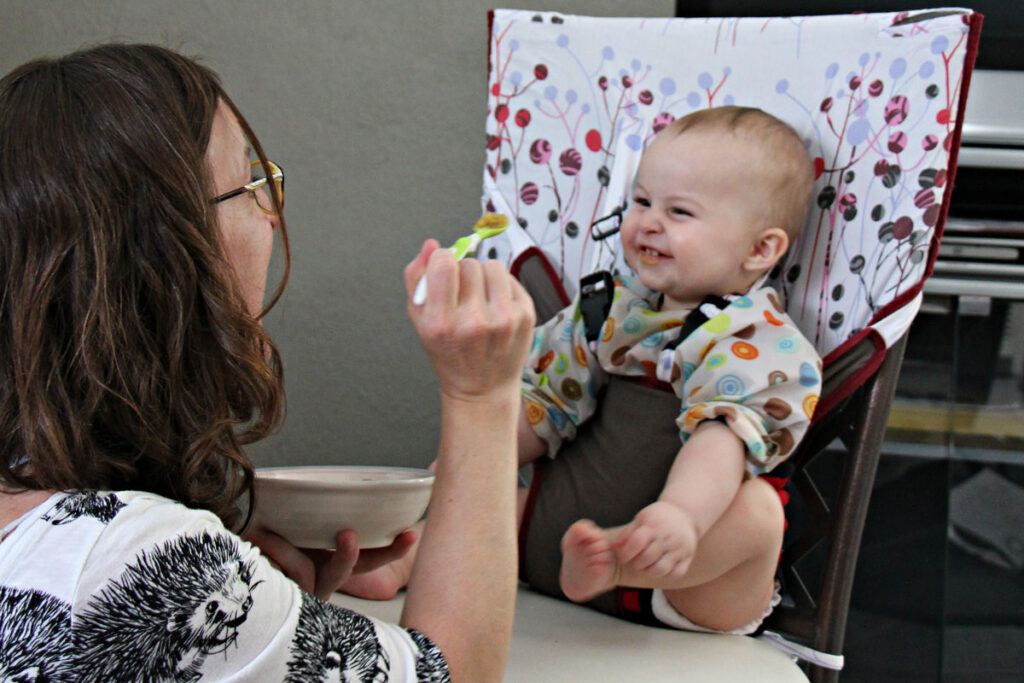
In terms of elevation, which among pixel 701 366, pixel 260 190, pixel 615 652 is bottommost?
pixel 615 652

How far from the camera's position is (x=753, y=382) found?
986mm

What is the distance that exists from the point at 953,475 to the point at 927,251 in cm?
79

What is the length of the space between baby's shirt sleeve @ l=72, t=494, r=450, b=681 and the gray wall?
1102 millimetres

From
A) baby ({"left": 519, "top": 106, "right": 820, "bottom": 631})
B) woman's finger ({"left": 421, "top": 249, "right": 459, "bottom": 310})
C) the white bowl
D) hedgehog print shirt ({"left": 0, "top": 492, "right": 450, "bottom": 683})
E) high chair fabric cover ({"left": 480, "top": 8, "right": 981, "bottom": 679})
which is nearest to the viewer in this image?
hedgehog print shirt ({"left": 0, "top": 492, "right": 450, "bottom": 683})

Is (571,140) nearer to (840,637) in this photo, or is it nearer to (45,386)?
(840,637)

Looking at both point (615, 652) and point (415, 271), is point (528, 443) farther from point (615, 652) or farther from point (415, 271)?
point (415, 271)

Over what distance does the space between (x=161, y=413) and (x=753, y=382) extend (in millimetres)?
584

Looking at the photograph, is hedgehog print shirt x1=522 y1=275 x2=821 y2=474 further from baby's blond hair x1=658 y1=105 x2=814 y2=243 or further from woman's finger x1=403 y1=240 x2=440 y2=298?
woman's finger x1=403 y1=240 x2=440 y2=298

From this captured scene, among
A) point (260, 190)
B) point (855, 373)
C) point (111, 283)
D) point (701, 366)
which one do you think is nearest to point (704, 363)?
point (701, 366)

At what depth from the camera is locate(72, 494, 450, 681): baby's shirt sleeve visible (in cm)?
54

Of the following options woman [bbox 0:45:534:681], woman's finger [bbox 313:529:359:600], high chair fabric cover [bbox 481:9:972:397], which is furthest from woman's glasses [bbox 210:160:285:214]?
high chair fabric cover [bbox 481:9:972:397]

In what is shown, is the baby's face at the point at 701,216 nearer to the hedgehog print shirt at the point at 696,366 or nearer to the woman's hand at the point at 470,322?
the hedgehog print shirt at the point at 696,366

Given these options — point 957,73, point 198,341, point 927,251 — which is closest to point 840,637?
point 927,251

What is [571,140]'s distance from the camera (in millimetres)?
1286
